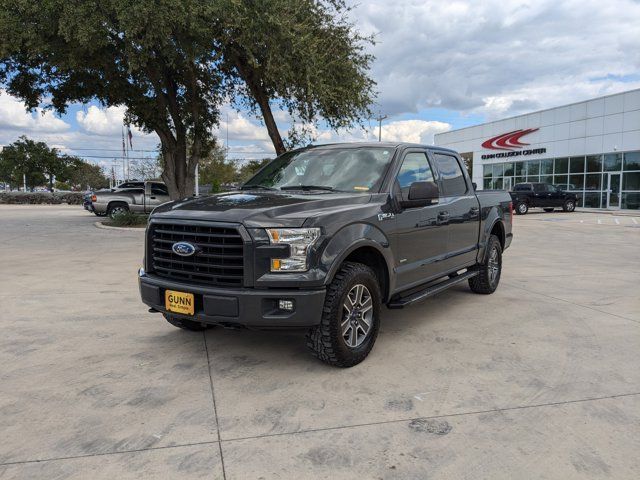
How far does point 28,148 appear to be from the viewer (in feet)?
196

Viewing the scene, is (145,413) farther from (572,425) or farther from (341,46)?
(341,46)

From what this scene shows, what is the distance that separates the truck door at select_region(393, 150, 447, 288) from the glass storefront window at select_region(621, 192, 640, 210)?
1101 inches

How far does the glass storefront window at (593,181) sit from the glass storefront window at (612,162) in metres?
0.68

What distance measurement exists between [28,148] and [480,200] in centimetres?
6517

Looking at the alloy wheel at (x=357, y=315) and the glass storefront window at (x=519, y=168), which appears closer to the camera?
the alloy wheel at (x=357, y=315)

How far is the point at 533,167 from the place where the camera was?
34906mm

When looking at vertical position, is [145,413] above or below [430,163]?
below

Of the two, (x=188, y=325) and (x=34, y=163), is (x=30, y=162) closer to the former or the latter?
(x=34, y=163)

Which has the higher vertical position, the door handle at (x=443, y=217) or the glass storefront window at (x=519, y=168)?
the glass storefront window at (x=519, y=168)

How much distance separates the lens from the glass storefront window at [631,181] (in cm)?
2795

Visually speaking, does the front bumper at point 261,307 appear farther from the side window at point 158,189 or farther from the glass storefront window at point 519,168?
the glass storefront window at point 519,168

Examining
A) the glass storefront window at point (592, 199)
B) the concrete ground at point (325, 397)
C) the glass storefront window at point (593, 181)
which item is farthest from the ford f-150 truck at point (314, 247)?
the glass storefront window at point (592, 199)

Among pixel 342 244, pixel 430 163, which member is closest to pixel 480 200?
pixel 430 163

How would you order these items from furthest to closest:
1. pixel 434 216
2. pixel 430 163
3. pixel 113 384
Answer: pixel 430 163 → pixel 434 216 → pixel 113 384
